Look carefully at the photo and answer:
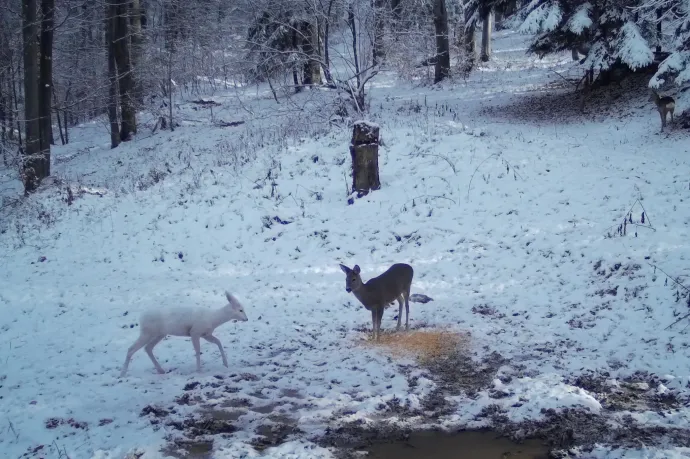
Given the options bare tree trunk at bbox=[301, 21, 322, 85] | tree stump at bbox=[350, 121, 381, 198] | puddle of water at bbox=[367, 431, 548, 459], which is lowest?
puddle of water at bbox=[367, 431, 548, 459]

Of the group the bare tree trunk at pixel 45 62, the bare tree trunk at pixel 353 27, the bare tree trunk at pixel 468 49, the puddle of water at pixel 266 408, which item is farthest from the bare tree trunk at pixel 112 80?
the puddle of water at pixel 266 408

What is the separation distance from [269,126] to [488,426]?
18822mm

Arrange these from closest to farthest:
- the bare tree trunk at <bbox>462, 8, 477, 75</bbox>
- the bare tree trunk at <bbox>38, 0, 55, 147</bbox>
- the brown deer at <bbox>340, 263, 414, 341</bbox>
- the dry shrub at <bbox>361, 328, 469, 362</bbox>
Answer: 1. the dry shrub at <bbox>361, 328, 469, 362</bbox>
2. the brown deer at <bbox>340, 263, 414, 341</bbox>
3. the bare tree trunk at <bbox>38, 0, 55, 147</bbox>
4. the bare tree trunk at <bbox>462, 8, 477, 75</bbox>

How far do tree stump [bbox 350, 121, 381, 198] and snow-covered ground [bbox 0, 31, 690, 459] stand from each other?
442mm

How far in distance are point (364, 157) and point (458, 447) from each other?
9.37 m

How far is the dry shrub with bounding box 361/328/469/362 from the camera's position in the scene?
799cm

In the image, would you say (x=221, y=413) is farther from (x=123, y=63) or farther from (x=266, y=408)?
(x=123, y=63)

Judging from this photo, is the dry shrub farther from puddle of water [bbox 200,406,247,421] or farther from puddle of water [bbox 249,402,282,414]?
puddle of water [bbox 200,406,247,421]

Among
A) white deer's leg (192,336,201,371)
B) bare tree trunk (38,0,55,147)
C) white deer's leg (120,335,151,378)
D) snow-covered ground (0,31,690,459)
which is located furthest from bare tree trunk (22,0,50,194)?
white deer's leg (192,336,201,371)

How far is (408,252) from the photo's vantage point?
39.1ft

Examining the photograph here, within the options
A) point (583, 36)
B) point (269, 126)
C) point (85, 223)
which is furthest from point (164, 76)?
point (583, 36)

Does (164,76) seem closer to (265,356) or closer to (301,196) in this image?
(301,196)

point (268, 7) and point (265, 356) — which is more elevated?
point (268, 7)

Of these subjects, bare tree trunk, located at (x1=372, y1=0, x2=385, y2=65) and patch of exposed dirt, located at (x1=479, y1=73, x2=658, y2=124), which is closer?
bare tree trunk, located at (x1=372, y1=0, x2=385, y2=65)
